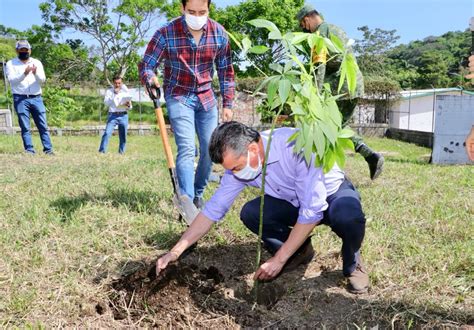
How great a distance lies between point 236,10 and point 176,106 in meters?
26.6

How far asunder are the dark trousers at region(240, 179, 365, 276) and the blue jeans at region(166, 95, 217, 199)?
0.82 metres

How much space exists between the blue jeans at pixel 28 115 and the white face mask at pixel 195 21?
4.45 metres

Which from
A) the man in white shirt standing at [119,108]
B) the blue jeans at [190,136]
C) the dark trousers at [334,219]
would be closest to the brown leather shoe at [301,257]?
the dark trousers at [334,219]

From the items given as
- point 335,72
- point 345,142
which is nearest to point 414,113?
point 335,72

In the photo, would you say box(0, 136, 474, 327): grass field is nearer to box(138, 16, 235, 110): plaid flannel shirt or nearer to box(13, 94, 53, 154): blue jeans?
box(138, 16, 235, 110): plaid flannel shirt

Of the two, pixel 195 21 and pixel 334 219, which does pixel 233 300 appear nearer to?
pixel 334 219

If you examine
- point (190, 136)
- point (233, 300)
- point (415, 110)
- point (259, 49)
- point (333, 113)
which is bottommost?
point (415, 110)

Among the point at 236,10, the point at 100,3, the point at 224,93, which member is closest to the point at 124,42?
the point at 100,3

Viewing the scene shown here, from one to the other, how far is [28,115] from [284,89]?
6123 millimetres

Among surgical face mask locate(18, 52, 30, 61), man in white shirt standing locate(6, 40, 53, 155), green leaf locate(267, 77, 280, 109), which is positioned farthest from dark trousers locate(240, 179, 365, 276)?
surgical face mask locate(18, 52, 30, 61)

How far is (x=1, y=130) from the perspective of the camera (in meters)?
14.0

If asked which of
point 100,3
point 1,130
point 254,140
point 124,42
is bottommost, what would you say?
point 1,130

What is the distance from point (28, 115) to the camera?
269 inches

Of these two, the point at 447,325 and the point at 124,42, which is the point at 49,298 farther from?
the point at 124,42
